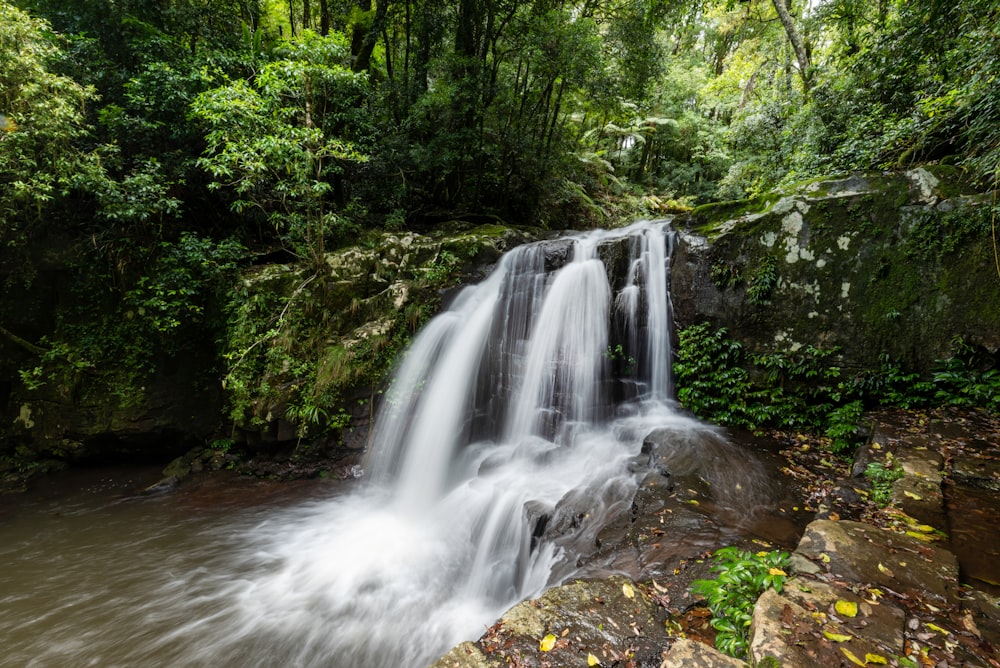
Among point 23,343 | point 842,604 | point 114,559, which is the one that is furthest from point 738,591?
point 23,343

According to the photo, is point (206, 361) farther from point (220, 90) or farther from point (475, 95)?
point (475, 95)

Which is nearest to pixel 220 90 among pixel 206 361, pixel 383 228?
pixel 383 228

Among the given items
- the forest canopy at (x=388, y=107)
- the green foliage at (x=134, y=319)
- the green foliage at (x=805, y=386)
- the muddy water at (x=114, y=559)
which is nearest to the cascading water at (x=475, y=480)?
the muddy water at (x=114, y=559)

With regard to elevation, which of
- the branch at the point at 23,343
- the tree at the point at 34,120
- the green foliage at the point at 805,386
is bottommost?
the green foliage at the point at 805,386

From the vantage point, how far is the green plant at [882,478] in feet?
11.4

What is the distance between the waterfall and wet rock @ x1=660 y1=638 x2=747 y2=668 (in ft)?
5.03

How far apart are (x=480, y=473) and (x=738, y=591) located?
13.2 feet

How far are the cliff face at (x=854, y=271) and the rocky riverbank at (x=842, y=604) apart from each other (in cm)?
216

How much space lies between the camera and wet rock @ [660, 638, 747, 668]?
6.65 ft

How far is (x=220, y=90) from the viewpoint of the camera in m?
5.74

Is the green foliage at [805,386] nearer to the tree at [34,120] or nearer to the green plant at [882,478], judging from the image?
the green plant at [882,478]

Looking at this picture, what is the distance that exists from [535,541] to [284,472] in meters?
4.99

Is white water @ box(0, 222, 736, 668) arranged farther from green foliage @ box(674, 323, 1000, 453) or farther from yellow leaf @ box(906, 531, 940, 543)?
yellow leaf @ box(906, 531, 940, 543)

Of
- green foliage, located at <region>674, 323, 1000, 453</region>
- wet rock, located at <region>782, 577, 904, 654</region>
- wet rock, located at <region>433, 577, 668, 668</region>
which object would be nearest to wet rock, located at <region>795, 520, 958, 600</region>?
wet rock, located at <region>782, 577, 904, 654</region>
